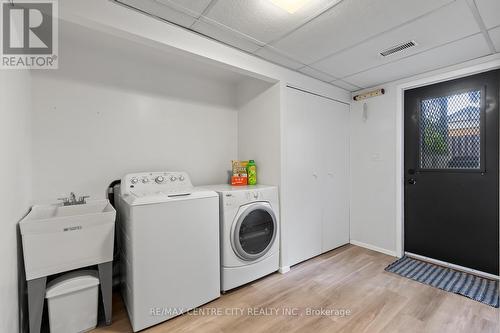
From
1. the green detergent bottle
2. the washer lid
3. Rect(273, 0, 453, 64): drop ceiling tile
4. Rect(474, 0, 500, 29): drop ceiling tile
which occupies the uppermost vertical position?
Rect(273, 0, 453, 64): drop ceiling tile

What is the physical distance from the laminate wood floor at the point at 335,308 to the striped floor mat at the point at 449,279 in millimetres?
104

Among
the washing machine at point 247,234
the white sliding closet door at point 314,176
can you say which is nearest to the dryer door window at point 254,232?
the washing machine at point 247,234

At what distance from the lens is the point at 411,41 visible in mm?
1974

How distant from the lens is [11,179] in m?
1.28

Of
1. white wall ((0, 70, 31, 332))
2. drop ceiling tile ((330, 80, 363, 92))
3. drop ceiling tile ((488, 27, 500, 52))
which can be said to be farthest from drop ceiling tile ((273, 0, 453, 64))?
white wall ((0, 70, 31, 332))

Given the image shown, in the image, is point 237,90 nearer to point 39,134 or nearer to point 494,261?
point 39,134

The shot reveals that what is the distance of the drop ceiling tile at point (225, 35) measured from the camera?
1.77 meters

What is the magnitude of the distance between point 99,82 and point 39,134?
2.12 feet

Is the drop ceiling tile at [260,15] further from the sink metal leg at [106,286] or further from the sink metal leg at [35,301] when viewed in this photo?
the sink metal leg at [35,301]

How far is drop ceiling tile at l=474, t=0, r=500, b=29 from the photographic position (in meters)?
1.50

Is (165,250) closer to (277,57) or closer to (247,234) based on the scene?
(247,234)

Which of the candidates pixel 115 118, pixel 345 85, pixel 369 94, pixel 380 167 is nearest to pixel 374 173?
pixel 380 167

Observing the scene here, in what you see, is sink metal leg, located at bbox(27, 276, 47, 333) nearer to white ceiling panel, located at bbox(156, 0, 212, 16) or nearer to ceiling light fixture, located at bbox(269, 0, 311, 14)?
white ceiling panel, located at bbox(156, 0, 212, 16)

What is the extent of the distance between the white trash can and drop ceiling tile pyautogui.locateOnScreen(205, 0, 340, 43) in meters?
2.06
